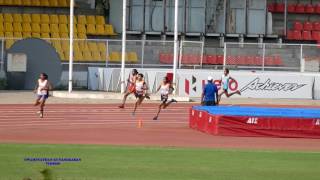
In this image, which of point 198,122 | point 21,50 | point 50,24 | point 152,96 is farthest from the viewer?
point 50,24

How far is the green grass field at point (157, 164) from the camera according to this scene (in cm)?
1551

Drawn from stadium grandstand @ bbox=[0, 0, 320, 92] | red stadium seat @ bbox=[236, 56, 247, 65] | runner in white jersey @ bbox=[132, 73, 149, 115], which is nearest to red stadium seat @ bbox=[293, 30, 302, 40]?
stadium grandstand @ bbox=[0, 0, 320, 92]

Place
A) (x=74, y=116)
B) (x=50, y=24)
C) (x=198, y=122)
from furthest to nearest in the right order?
(x=50, y=24)
(x=74, y=116)
(x=198, y=122)

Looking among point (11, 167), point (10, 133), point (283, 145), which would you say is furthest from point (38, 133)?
point (11, 167)

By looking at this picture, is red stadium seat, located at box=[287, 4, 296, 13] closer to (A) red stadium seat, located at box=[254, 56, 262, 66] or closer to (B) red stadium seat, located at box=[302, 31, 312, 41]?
(B) red stadium seat, located at box=[302, 31, 312, 41]

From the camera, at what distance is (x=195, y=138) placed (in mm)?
24422

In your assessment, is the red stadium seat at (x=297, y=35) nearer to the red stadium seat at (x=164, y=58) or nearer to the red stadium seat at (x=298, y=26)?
the red stadium seat at (x=298, y=26)

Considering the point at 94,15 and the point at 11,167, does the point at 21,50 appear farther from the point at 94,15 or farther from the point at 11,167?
the point at 11,167

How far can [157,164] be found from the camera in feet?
56.9

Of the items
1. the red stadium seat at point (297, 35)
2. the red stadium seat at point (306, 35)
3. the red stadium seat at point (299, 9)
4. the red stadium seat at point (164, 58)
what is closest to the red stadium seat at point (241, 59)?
the red stadium seat at point (164, 58)

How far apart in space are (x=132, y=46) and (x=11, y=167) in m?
31.1

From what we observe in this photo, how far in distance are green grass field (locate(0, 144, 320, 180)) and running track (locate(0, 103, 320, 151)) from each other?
1.83 meters

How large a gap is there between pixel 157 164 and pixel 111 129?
31.1 ft

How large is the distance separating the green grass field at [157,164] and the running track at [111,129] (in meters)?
1.83
